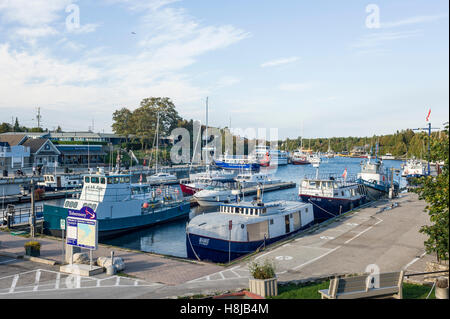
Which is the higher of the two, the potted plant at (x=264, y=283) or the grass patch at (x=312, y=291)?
the potted plant at (x=264, y=283)

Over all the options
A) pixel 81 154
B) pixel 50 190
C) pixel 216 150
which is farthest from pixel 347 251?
pixel 216 150

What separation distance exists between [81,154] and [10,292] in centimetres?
7795

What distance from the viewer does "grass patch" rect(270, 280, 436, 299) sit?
504 inches

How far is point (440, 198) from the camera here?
13.6m

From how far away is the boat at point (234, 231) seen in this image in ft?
80.6

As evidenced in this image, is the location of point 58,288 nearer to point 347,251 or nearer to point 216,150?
point 347,251

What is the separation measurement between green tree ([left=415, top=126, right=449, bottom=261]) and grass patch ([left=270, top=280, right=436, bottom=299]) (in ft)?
4.69

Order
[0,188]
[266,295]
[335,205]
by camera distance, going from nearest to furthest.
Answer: [266,295]
[335,205]
[0,188]

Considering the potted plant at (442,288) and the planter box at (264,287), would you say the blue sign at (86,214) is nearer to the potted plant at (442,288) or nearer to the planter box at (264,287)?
the planter box at (264,287)

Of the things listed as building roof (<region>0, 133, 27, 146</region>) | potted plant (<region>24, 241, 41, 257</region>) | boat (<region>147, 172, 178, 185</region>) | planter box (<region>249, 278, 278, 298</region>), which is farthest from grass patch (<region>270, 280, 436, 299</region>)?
building roof (<region>0, 133, 27, 146</region>)

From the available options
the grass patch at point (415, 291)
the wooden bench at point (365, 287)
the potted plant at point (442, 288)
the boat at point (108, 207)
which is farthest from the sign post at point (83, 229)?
the potted plant at point (442, 288)

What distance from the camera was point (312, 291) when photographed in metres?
13.6

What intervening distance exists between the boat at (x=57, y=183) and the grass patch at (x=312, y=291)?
51.4 metres

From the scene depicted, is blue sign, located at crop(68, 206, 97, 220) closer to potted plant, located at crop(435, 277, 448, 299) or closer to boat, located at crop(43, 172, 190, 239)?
boat, located at crop(43, 172, 190, 239)
